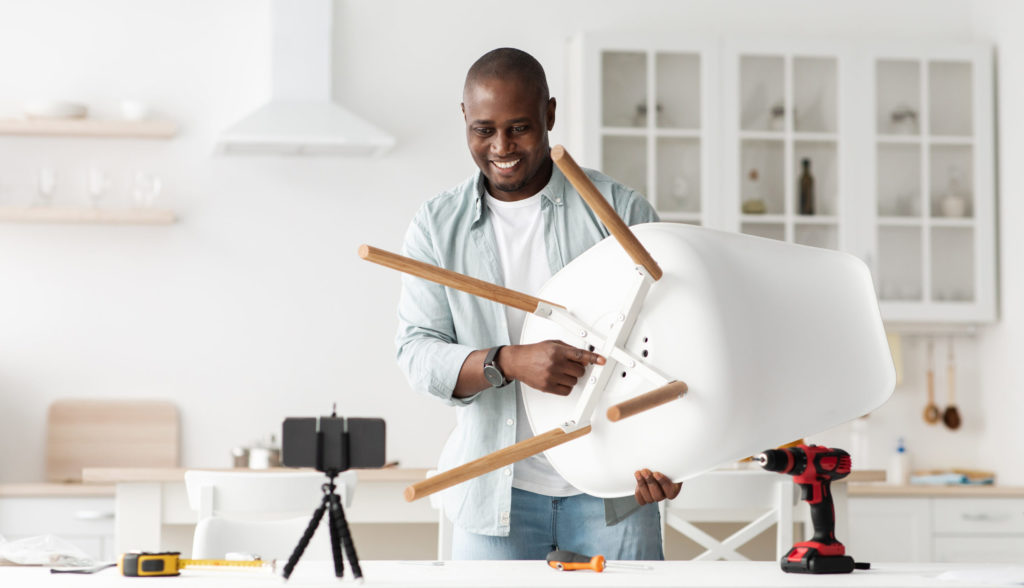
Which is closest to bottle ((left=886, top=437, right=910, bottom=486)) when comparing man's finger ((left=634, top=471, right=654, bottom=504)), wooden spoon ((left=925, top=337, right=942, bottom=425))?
wooden spoon ((left=925, top=337, right=942, bottom=425))

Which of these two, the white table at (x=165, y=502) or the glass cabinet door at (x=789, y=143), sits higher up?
the glass cabinet door at (x=789, y=143)

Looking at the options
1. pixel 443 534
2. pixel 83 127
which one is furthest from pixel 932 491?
pixel 83 127

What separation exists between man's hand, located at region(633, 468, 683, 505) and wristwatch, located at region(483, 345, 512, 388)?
0.76ft

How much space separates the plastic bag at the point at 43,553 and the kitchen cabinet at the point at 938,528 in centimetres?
241

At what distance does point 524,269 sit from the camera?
65.7 inches

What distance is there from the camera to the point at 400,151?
394 centimetres

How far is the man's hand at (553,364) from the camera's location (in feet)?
4.48

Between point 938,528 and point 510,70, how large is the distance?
8.02ft

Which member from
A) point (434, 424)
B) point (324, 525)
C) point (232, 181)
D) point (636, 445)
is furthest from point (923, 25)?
point (636, 445)

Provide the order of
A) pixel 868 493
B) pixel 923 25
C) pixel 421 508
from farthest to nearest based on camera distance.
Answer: pixel 923 25
pixel 868 493
pixel 421 508

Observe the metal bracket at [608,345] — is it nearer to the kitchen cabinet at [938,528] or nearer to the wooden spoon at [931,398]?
the kitchen cabinet at [938,528]

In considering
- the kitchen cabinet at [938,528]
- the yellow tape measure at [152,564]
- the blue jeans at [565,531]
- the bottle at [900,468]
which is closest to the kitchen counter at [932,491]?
the kitchen cabinet at [938,528]

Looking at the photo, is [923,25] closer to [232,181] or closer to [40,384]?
[232,181]

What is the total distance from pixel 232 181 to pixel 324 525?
159 cm
